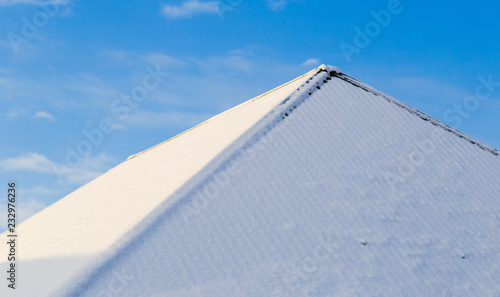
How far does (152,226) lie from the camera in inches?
148

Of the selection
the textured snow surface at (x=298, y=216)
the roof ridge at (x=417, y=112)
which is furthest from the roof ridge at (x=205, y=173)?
the roof ridge at (x=417, y=112)

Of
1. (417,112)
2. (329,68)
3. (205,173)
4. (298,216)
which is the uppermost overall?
Answer: (329,68)

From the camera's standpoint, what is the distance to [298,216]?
161 inches

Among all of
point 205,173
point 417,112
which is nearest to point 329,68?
point 417,112

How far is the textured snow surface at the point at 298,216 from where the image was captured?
3.42 m

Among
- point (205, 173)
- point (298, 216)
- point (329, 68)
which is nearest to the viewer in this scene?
point (298, 216)

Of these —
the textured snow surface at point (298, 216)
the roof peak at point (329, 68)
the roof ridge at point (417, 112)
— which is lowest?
the textured snow surface at point (298, 216)

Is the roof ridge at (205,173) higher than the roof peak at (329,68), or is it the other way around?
the roof peak at (329,68)

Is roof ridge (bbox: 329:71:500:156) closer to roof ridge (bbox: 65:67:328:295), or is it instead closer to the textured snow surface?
the textured snow surface

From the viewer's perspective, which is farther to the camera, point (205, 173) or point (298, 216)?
point (205, 173)

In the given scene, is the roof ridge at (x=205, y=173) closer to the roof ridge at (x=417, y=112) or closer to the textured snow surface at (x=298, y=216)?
the textured snow surface at (x=298, y=216)

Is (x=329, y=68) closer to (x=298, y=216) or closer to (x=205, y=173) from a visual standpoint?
(x=205, y=173)

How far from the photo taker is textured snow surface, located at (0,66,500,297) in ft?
11.2

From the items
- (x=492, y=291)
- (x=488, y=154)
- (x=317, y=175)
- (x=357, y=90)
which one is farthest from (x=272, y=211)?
(x=488, y=154)
